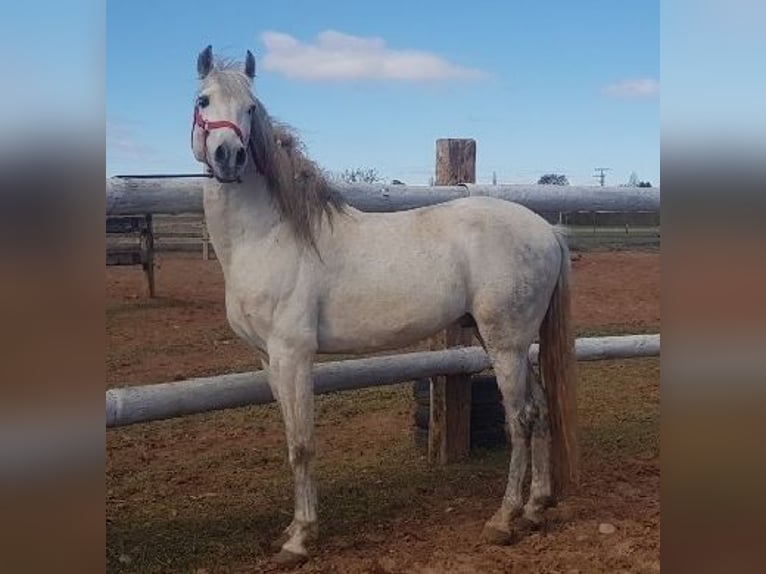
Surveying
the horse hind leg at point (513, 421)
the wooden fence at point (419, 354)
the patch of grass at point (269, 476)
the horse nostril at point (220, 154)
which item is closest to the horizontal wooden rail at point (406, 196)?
the wooden fence at point (419, 354)

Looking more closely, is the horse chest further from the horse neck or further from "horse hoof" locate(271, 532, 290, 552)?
"horse hoof" locate(271, 532, 290, 552)

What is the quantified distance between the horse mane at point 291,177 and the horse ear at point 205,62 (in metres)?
0.19

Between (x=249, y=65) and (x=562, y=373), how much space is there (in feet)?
5.16

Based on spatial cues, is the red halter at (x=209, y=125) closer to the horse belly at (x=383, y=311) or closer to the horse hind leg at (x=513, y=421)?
the horse belly at (x=383, y=311)

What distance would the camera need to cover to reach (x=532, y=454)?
9.41 feet

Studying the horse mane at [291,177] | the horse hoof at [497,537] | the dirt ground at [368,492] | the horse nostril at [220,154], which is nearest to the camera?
the horse nostril at [220,154]

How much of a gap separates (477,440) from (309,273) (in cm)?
158

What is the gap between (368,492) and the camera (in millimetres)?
3170

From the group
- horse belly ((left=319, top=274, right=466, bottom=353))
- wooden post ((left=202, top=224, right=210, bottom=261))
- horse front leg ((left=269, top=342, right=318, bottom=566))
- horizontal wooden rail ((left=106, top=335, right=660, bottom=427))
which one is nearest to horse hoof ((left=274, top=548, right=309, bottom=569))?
horse front leg ((left=269, top=342, right=318, bottom=566))

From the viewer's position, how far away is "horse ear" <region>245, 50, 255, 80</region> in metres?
2.31

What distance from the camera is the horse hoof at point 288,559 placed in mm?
2451
